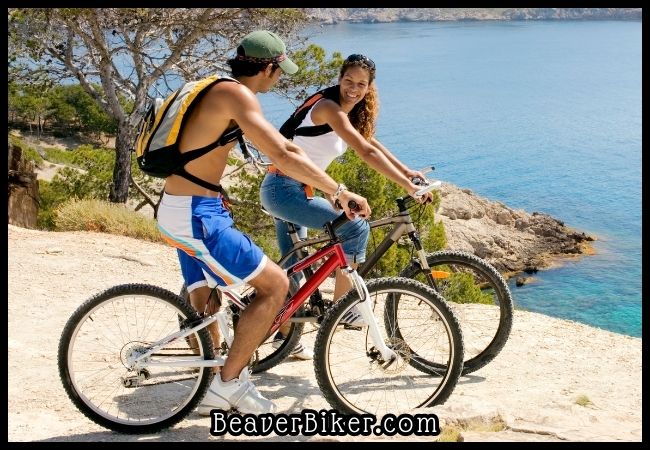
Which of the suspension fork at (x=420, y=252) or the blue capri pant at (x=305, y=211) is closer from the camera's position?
the blue capri pant at (x=305, y=211)

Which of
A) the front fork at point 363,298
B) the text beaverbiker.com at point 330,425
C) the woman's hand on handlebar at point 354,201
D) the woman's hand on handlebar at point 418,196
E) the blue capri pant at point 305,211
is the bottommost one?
the text beaverbiker.com at point 330,425

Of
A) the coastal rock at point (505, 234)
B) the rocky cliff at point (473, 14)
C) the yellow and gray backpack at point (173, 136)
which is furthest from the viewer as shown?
the rocky cliff at point (473, 14)

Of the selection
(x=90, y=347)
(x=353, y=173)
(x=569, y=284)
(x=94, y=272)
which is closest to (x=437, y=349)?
(x=90, y=347)

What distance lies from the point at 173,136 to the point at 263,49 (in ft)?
1.99

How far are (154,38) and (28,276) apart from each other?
11576 mm

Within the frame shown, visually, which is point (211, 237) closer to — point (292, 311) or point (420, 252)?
point (292, 311)

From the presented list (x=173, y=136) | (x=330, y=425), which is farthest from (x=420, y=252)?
(x=173, y=136)

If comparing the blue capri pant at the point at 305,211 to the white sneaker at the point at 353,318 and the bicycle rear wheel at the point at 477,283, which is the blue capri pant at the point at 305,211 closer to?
the bicycle rear wheel at the point at 477,283

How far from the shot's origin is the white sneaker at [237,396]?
4.17m

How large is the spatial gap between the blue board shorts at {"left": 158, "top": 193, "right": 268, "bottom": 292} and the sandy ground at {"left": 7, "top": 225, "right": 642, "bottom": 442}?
98cm

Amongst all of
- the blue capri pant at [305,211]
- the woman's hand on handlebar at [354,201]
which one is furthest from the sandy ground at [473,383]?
the woman's hand on handlebar at [354,201]

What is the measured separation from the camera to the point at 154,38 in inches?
730

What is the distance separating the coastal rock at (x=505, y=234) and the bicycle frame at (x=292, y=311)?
114ft

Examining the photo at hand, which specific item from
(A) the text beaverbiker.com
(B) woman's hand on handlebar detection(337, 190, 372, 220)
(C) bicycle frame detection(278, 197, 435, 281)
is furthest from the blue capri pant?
(A) the text beaverbiker.com
